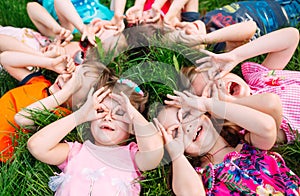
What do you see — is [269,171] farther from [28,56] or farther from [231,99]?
[28,56]

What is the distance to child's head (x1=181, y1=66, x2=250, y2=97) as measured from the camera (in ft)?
4.76

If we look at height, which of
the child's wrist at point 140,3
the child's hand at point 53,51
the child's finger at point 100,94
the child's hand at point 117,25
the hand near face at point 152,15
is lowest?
the child's finger at point 100,94

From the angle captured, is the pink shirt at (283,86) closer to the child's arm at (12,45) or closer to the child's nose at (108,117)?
the child's nose at (108,117)

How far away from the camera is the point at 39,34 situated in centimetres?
182

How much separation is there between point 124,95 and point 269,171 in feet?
1.51

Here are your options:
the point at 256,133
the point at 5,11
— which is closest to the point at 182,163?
the point at 256,133

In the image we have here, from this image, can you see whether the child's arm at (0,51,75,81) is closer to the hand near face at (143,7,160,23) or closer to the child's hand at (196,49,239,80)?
the hand near face at (143,7,160,23)

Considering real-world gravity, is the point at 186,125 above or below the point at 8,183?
above

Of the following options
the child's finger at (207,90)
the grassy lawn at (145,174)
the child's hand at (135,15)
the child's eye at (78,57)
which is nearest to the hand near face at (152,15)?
the child's hand at (135,15)

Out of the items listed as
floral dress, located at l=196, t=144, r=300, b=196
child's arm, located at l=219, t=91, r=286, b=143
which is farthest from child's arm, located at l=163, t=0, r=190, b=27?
floral dress, located at l=196, t=144, r=300, b=196

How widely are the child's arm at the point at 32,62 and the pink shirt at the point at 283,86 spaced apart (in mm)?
591

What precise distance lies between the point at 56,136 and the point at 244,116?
→ 53 centimetres

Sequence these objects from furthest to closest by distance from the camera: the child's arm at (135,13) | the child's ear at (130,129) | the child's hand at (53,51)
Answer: the child's arm at (135,13) < the child's hand at (53,51) < the child's ear at (130,129)

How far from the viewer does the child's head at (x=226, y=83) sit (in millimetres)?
1452
